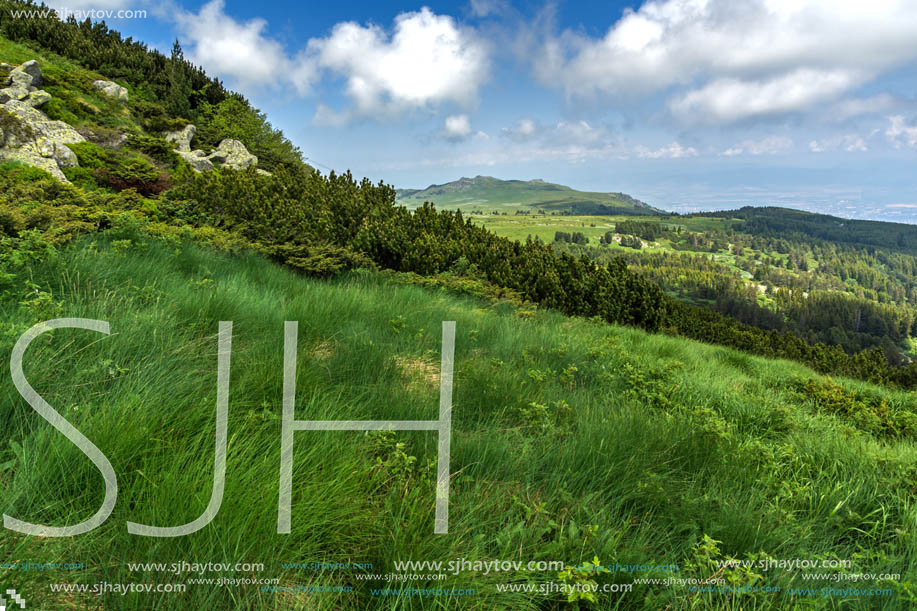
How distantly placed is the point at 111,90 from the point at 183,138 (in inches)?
134

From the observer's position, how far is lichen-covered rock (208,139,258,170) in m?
16.4

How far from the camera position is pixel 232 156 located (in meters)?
17.2

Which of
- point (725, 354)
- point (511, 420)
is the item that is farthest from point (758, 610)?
point (725, 354)

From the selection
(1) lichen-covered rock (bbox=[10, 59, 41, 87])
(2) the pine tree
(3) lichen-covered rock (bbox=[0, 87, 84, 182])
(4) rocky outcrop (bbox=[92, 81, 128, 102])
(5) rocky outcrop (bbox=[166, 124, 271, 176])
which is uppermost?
(2) the pine tree

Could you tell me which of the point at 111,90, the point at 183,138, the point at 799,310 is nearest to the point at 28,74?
the point at 111,90

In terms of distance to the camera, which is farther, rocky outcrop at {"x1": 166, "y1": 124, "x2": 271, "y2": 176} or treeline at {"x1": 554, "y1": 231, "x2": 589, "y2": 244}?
treeline at {"x1": 554, "y1": 231, "x2": 589, "y2": 244}

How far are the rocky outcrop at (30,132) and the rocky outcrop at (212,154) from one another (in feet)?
11.5

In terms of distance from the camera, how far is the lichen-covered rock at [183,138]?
51.9 ft

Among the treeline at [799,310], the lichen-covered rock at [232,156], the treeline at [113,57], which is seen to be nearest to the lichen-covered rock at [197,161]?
the lichen-covered rock at [232,156]

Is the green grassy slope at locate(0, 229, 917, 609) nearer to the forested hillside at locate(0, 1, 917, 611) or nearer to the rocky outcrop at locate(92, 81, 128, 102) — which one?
the forested hillside at locate(0, 1, 917, 611)

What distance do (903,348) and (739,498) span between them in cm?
15750

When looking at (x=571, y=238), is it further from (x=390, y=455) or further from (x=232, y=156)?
(x=390, y=455)

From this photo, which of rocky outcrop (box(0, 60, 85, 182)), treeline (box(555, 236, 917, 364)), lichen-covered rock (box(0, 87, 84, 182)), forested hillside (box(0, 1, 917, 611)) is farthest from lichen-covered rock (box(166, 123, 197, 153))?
treeline (box(555, 236, 917, 364))

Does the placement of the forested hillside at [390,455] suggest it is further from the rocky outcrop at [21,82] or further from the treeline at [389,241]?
the rocky outcrop at [21,82]
